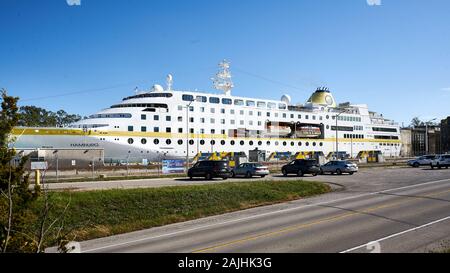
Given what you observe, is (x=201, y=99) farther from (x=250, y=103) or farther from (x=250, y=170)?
(x=250, y=170)

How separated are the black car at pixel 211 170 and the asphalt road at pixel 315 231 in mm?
14312

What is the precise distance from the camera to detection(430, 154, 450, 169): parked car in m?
46.6

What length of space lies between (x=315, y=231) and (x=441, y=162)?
4360 centimetres

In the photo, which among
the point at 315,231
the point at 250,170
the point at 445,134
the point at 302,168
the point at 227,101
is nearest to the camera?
the point at 315,231

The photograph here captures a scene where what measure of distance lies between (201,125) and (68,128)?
66.4 ft

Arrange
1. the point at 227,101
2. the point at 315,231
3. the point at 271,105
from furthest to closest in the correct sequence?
the point at 271,105 < the point at 227,101 < the point at 315,231

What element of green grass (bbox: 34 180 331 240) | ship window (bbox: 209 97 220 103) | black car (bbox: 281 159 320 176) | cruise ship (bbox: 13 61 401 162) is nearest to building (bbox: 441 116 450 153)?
cruise ship (bbox: 13 61 401 162)

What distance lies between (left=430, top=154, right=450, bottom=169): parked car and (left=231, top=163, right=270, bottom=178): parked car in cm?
2650

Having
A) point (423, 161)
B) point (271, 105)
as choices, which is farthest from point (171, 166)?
point (271, 105)

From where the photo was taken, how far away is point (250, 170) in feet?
112

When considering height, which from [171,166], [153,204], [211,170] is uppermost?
[171,166]

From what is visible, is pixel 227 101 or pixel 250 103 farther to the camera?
pixel 250 103
